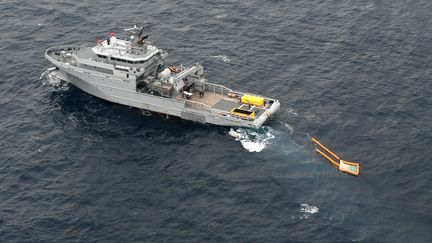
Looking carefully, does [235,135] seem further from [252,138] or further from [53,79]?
[53,79]

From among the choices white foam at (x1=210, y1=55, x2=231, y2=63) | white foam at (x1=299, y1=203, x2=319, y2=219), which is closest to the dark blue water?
white foam at (x1=299, y1=203, x2=319, y2=219)

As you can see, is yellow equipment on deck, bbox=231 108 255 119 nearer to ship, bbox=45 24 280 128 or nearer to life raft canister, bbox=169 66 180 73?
ship, bbox=45 24 280 128

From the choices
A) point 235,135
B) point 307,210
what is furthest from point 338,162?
point 235,135

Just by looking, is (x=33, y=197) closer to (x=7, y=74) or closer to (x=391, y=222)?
(x=7, y=74)

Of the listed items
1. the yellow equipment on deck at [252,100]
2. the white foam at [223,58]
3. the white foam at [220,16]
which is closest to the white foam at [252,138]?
the yellow equipment on deck at [252,100]

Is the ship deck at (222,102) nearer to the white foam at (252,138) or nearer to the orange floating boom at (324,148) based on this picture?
the white foam at (252,138)
